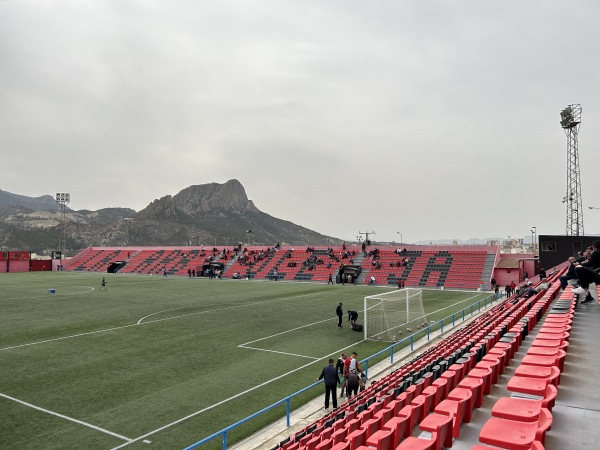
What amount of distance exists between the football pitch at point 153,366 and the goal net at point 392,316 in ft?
4.27

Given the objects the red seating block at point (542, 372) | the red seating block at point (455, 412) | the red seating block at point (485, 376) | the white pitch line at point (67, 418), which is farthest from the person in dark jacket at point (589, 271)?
the white pitch line at point (67, 418)

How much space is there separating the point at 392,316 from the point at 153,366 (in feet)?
46.3

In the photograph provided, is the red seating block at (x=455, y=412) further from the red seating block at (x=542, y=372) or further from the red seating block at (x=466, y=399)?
the red seating block at (x=542, y=372)

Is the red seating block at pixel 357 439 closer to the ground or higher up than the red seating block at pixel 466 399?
closer to the ground

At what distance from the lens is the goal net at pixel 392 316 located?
2270 cm

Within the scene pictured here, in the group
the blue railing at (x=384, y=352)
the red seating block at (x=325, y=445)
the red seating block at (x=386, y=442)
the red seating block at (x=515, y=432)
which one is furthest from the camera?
the blue railing at (x=384, y=352)

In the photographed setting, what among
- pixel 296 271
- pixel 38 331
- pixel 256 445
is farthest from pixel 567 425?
pixel 296 271

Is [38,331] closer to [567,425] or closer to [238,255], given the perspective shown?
[567,425]

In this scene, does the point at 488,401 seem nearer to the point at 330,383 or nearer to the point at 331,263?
the point at 330,383

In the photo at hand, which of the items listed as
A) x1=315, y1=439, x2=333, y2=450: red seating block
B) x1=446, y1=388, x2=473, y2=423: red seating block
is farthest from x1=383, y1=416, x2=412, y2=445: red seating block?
x1=315, y1=439, x2=333, y2=450: red seating block

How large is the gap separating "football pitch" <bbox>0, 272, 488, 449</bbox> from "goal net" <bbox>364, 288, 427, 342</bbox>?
4.27 feet

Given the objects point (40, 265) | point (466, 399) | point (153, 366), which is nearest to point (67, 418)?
point (153, 366)

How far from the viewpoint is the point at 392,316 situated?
25.0 metres

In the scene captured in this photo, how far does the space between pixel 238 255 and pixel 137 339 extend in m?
53.7
